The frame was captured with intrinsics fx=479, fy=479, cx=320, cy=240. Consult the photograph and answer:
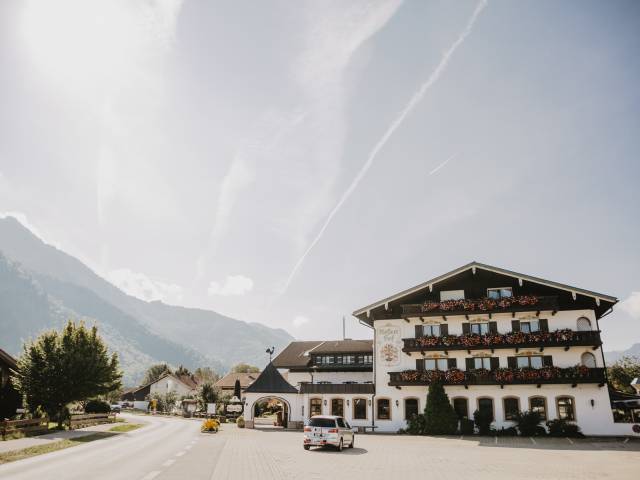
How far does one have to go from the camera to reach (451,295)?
3838 centimetres

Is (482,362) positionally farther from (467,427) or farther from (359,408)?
(359,408)

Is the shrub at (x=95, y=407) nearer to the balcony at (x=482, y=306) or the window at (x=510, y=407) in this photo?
the balcony at (x=482, y=306)

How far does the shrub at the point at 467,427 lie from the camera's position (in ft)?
110

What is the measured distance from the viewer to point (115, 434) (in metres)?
31.5

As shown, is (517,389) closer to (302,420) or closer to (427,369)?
(427,369)

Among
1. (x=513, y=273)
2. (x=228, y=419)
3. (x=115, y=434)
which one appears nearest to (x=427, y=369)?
(x=513, y=273)

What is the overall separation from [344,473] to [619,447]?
59.3ft

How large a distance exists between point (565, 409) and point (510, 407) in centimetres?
355

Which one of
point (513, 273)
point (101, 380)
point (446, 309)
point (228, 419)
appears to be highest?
point (513, 273)

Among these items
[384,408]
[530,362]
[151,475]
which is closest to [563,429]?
[530,362]

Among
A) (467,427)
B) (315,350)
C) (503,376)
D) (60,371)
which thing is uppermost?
(315,350)

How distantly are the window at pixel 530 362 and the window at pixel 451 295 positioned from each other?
6.15 metres

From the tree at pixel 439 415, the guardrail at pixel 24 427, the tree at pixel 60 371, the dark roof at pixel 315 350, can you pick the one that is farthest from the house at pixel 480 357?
the guardrail at pixel 24 427

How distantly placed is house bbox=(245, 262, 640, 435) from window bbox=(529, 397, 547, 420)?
7cm
